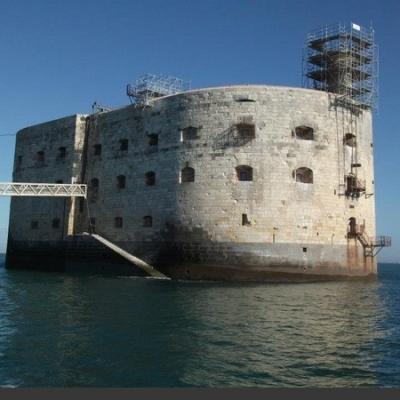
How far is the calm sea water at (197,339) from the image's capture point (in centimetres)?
853

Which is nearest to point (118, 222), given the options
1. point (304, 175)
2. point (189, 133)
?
point (189, 133)

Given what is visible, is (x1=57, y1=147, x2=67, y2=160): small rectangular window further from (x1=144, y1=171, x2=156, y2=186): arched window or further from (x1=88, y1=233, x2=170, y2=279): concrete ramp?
(x1=144, y1=171, x2=156, y2=186): arched window

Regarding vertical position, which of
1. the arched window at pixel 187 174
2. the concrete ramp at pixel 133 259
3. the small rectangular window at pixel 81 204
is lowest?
the concrete ramp at pixel 133 259

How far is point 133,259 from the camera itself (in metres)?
27.9

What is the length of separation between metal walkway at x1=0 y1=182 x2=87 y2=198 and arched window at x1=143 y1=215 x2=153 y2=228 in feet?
17.2

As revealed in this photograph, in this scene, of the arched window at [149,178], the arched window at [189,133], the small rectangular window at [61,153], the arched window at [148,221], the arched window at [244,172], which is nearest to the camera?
the arched window at [244,172]

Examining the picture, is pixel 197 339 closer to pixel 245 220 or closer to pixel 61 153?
pixel 245 220

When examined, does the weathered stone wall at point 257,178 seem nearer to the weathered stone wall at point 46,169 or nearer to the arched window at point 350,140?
the arched window at point 350,140

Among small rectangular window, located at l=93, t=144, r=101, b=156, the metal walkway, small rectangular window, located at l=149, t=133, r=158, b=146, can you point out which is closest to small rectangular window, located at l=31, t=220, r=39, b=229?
the metal walkway

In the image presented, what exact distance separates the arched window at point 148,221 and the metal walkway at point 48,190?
524cm

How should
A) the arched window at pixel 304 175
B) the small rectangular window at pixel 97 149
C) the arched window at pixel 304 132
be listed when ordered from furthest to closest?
the small rectangular window at pixel 97 149, the arched window at pixel 304 132, the arched window at pixel 304 175

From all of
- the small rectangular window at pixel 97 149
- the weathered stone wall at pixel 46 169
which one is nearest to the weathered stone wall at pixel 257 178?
the small rectangular window at pixel 97 149

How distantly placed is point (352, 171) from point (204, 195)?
7987mm

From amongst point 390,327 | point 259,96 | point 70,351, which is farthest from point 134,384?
point 259,96
